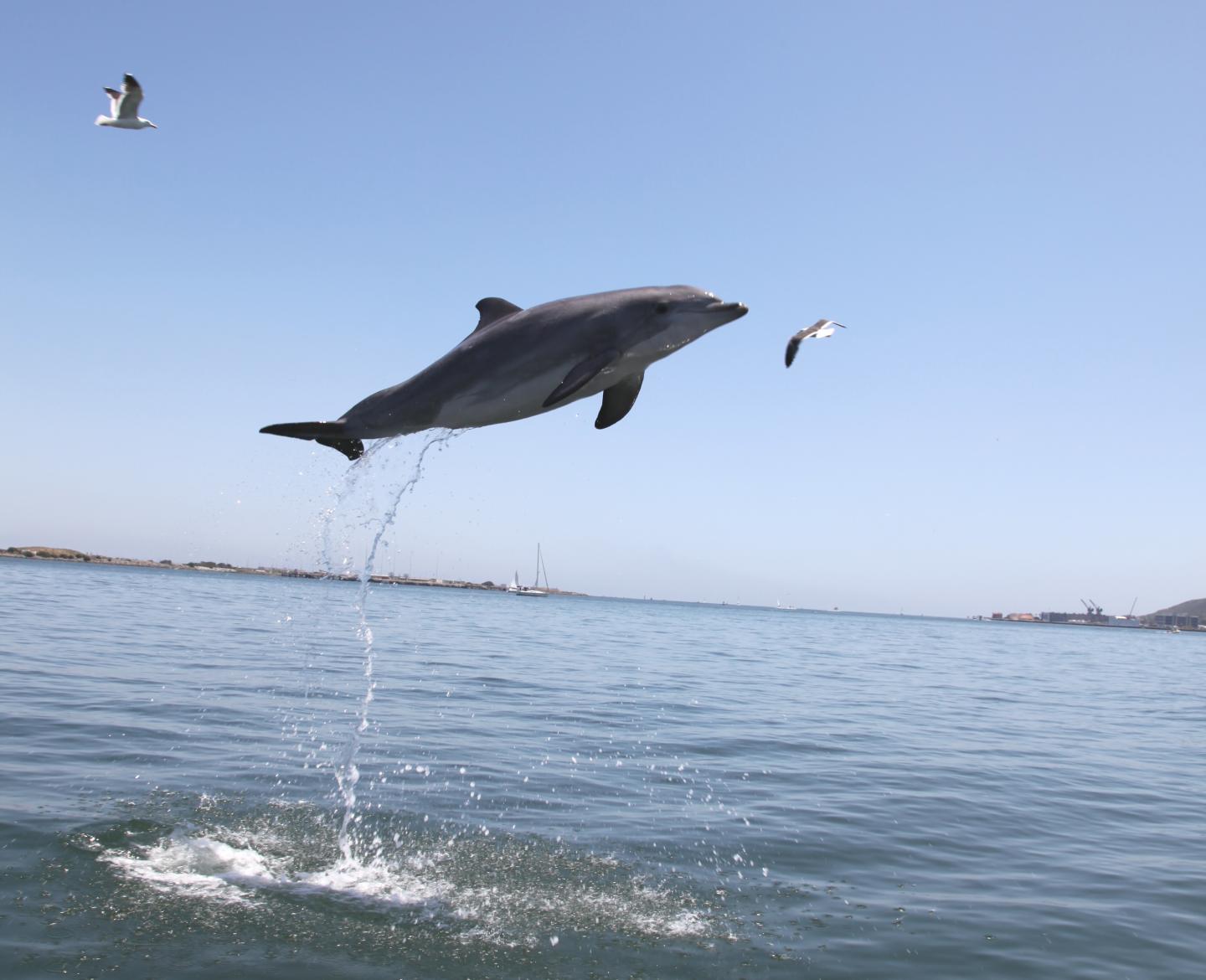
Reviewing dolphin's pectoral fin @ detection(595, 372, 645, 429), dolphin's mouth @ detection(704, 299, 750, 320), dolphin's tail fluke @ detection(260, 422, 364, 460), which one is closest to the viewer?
dolphin's mouth @ detection(704, 299, 750, 320)

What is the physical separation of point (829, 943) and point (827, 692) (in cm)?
1986

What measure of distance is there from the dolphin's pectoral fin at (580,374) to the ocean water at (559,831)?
16.7ft

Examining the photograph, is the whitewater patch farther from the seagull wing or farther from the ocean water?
the seagull wing

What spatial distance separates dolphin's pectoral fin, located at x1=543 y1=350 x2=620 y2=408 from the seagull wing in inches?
268

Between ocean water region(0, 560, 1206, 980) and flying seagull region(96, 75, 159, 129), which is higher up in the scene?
flying seagull region(96, 75, 159, 129)

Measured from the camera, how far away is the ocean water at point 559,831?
8016 mm

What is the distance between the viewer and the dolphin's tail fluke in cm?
559

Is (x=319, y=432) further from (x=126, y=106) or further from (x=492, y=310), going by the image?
(x=126, y=106)

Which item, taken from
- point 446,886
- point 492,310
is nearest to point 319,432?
point 492,310

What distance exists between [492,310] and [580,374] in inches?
51.7

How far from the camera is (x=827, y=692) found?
27703mm

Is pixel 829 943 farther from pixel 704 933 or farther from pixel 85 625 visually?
pixel 85 625

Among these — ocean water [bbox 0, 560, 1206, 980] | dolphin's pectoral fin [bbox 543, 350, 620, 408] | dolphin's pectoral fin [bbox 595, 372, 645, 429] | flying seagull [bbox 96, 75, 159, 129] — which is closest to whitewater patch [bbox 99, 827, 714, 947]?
ocean water [bbox 0, 560, 1206, 980]

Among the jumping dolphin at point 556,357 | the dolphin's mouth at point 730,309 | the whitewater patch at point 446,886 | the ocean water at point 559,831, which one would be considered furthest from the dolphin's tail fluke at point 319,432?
the whitewater patch at point 446,886
